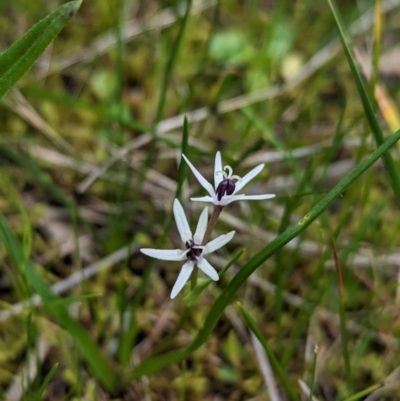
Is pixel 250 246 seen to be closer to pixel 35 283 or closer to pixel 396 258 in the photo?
pixel 396 258

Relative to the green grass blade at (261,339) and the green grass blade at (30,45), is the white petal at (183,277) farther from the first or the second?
the green grass blade at (30,45)

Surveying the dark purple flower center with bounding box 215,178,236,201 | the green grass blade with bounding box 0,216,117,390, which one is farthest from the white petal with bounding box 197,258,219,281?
the green grass blade with bounding box 0,216,117,390

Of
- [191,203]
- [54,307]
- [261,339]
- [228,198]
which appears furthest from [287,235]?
[191,203]

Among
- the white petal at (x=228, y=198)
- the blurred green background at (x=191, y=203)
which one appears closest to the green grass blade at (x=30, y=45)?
the blurred green background at (x=191, y=203)

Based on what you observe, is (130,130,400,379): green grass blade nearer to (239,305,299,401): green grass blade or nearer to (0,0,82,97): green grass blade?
(239,305,299,401): green grass blade

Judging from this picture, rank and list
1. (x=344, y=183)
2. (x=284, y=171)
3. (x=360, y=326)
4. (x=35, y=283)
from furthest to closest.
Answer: (x=284, y=171) → (x=360, y=326) → (x=35, y=283) → (x=344, y=183)

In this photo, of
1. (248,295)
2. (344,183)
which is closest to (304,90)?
(248,295)
